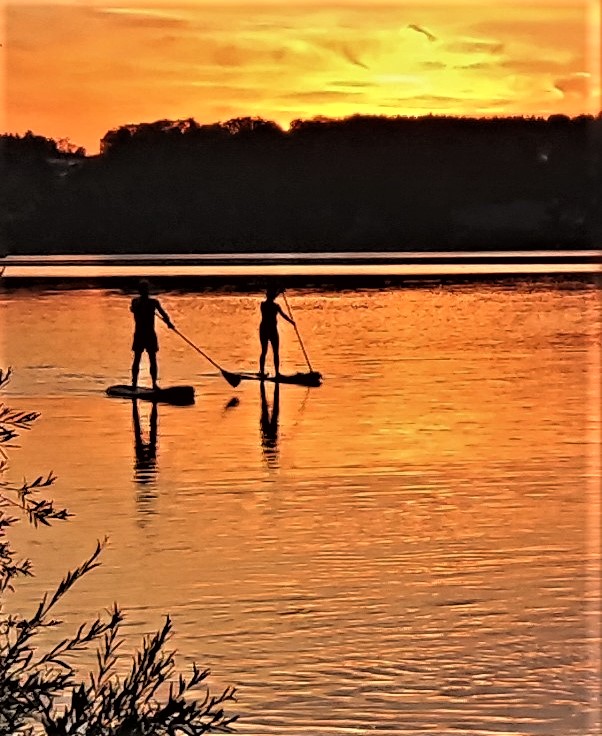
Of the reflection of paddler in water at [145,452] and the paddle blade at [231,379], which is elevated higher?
the paddle blade at [231,379]

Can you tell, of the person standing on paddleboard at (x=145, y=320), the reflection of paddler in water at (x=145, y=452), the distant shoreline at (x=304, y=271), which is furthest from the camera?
the distant shoreline at (x=304, y=271)

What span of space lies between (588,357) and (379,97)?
15.3 m

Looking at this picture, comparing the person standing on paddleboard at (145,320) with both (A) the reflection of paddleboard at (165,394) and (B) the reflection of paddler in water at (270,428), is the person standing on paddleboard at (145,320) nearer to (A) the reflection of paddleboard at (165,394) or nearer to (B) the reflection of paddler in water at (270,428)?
(A) the reflection of paddleboard at (165,394)

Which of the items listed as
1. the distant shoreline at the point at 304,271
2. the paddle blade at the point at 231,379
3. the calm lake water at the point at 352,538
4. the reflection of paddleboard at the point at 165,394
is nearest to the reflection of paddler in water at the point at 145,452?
the calm lake water at the point at 352,538

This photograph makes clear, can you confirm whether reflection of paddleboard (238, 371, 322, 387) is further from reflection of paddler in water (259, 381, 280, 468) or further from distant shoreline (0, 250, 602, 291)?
distant shoreline (0, 250, 602, 291)

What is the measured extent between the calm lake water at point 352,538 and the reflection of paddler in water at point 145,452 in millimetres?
47

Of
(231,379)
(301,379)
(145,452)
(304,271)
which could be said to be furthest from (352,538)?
(304,271)

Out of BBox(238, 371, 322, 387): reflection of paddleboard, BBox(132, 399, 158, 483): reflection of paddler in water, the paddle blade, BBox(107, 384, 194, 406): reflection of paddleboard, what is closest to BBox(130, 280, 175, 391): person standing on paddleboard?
BBox(107, 384, 194, 406): reflection of paddleboard

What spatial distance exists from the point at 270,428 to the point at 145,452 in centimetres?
223

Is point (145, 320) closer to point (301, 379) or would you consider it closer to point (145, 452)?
point (301, 379)

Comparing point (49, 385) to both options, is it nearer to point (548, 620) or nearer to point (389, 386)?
point (389, 386)

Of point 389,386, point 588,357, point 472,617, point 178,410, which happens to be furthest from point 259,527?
point 588,357

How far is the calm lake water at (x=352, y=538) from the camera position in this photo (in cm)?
858

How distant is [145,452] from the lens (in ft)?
51.9
